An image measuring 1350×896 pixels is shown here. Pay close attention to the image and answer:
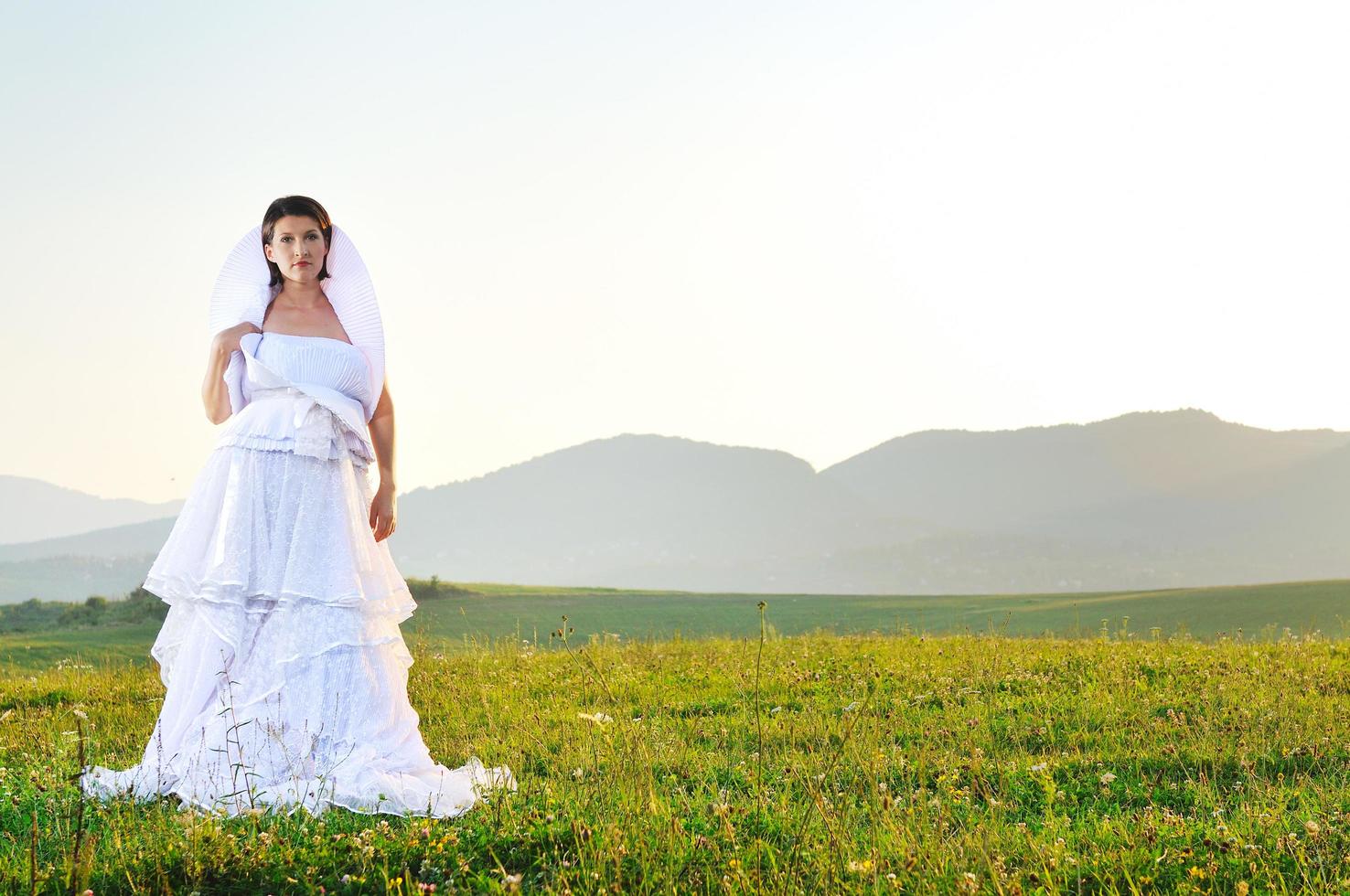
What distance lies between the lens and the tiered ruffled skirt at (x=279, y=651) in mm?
6465

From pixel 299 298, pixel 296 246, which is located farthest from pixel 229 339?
pixel 296 246

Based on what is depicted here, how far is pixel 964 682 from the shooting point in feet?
35.4

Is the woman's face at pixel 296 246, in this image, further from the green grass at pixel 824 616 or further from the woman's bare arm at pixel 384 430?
the green grass at pixel 824 616

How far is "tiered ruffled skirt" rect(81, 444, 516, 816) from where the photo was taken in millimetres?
6465

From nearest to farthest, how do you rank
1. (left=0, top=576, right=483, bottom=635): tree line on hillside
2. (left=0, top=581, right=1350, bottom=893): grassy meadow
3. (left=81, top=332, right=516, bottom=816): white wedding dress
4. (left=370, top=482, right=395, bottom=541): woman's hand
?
(left=0, top=581, right=1350, bottom=893): grassy meadow < (left=81, top=332, right=516, bottom=816): white wedding dress < (left=370, top=482, right=395, bottom=541): woman's hand < (left=0, top=576, right=483, bottom=635): tree line on hillside

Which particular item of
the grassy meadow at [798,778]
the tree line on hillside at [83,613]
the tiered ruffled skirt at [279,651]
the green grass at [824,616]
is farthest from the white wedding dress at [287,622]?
the tree line on hillside at [83,613]

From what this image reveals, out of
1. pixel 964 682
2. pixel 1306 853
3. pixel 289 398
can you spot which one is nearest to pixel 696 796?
pixel 1306 853

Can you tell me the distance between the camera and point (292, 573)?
6844mm

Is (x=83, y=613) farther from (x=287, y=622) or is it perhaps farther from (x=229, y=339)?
(x=287, y=622)

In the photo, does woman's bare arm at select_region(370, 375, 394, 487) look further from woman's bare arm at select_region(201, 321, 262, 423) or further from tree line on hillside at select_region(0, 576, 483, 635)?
tree line on hillside at select_region(0, 576, 483, 635)

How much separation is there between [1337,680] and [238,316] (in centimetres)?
1093

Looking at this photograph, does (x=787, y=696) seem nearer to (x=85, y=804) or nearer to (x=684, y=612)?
(x=85, y=804)

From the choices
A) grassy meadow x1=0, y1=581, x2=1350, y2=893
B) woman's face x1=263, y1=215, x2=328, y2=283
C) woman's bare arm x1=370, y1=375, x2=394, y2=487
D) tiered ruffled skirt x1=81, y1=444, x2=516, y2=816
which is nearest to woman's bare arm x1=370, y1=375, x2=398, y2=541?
woman's bare arm x1=370, y1=375, x2=394, y2=487

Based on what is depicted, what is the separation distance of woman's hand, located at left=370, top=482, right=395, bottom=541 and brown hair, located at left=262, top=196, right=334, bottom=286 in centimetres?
168
